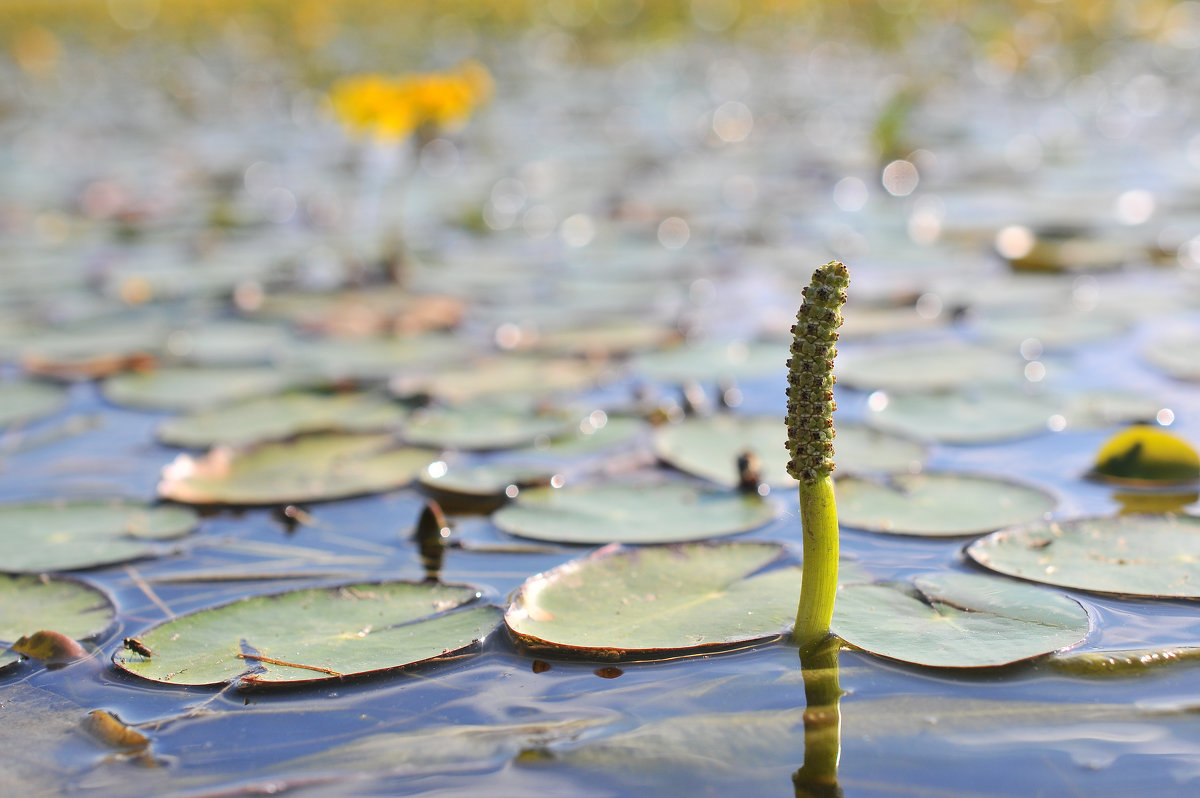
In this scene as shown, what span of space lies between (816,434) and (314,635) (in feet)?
2.38

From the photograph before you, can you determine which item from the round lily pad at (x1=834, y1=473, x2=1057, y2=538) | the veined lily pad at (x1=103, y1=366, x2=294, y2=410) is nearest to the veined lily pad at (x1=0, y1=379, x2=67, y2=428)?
the veined lily pad at (x1=103, y1=366, x2=294, y2=410)

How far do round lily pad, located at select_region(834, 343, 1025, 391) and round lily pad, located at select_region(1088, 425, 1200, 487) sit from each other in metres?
0.54

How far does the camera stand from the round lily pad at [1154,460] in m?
1.92

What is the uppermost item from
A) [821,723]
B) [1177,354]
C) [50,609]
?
[1177,354]

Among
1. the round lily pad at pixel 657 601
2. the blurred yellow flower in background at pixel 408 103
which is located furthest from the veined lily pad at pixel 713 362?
the blurred yellow flower in background at pixel 408 103

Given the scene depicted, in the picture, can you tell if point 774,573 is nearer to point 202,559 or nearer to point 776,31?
point 202,559

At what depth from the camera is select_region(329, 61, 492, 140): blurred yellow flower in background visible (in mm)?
3645

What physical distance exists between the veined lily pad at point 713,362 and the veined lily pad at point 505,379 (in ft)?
0.45

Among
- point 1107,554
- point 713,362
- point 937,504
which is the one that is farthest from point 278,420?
point 1107,554

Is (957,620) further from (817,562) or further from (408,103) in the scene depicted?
(408,103)

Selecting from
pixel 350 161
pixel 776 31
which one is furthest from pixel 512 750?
pixel 776 31

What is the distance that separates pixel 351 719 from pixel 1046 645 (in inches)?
32.3

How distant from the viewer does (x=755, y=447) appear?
2.19 meters

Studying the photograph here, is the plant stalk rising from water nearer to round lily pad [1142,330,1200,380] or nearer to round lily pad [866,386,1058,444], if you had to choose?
round lily pad [866,386,1058,444]
